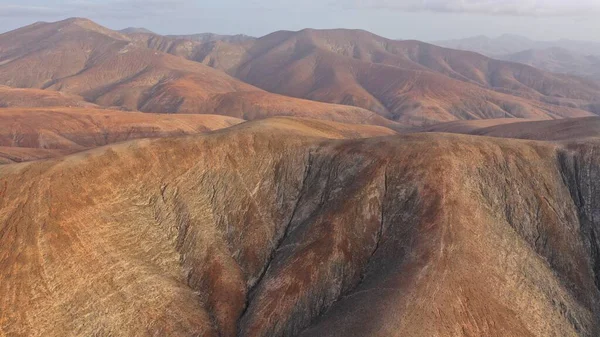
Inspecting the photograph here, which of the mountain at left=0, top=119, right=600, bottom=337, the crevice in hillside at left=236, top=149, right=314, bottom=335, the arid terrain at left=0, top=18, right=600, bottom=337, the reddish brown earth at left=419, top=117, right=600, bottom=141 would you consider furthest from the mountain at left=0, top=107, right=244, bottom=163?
the reddish brown earth at left=419, top=117, right=600, bottom=141

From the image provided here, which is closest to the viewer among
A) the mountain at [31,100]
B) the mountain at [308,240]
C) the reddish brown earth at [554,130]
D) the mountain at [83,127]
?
the mountain at [308,240]

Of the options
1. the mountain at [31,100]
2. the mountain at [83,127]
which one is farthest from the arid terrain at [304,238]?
the mountain at [31,100]

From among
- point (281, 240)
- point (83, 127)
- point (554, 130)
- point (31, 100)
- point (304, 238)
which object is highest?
point (554, 130)

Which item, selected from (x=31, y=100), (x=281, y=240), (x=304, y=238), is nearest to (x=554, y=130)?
(x=304, y=238)

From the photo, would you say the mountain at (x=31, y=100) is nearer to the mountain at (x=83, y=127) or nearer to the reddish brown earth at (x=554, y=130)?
the mountain at (x=83, y=127)

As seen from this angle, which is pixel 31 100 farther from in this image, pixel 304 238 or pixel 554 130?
pixel 554 130

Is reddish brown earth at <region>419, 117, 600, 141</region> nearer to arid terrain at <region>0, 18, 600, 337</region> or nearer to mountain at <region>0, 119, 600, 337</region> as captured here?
mountain at <region>0, 119, 600, 337</region>
